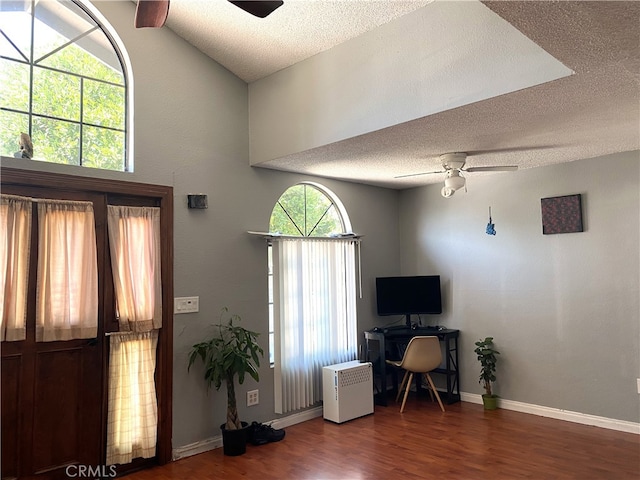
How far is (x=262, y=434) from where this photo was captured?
3.85 meters

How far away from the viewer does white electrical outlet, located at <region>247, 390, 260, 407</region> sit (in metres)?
4.03

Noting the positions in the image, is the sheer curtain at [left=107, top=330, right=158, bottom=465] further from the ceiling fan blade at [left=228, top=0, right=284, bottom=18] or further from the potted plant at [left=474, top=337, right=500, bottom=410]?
the potted plant at [left=474, top=337, right=500, bottom=410]

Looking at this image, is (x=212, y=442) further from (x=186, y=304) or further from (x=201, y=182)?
(x=201, y=182)

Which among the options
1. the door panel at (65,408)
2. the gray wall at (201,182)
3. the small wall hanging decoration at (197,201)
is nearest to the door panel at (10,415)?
the door panel at (65,408)

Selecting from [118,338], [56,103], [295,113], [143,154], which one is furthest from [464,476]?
[56,103]

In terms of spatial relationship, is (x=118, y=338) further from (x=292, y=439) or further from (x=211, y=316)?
(x=292, y=439)

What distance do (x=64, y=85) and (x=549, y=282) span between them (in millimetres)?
4383

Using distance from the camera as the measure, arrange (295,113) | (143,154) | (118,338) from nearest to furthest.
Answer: (118,338), (143,154), (295,113)

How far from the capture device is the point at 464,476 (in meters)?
3.12

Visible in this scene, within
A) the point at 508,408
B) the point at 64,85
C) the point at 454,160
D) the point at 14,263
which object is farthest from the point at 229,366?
the point at 508,408

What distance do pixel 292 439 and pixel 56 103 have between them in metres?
3.15

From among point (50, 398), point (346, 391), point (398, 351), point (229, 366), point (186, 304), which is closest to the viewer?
point (50, 398)

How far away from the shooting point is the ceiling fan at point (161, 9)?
2045mm

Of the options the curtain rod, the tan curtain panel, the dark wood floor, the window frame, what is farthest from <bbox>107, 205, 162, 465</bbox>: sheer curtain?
the window frame
